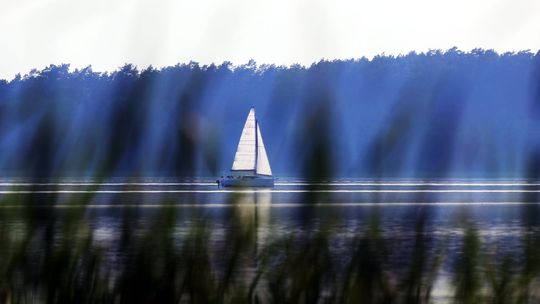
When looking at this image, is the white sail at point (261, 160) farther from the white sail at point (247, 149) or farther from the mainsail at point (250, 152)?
the white sail at point (247, 149)

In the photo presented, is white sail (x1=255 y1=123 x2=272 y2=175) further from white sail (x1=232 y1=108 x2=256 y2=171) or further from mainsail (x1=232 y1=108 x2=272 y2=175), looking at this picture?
white sail (x1=232 y1=108 x2=256 y2=171)

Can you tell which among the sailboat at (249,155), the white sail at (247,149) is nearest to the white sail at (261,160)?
the sailboat at (249,155)

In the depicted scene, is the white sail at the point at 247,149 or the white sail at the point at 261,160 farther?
the white sail at the point at 261,160

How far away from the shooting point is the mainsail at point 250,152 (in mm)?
38250

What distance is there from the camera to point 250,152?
38562 mm

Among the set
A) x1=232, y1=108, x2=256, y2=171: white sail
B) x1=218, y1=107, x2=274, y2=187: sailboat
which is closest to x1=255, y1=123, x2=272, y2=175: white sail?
x1=218, y1=107, x2=274, y2=187: sailboat

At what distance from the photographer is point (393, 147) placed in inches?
216

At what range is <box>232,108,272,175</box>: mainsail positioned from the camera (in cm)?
3825

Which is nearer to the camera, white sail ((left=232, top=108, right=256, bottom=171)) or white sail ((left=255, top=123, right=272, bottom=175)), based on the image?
white sail ((left=232, top=108, right=256, bottom=171))

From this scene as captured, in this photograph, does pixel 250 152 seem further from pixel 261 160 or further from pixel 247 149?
pixel 261 160

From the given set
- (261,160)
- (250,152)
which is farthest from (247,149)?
(261,160)

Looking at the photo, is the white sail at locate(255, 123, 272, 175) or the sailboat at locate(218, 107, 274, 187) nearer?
the sailboat at locate(218, 107, 274, 187)

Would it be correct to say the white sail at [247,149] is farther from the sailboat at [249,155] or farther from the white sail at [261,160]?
the white sail at [261,160]

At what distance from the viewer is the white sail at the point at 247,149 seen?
3822 centimetres
